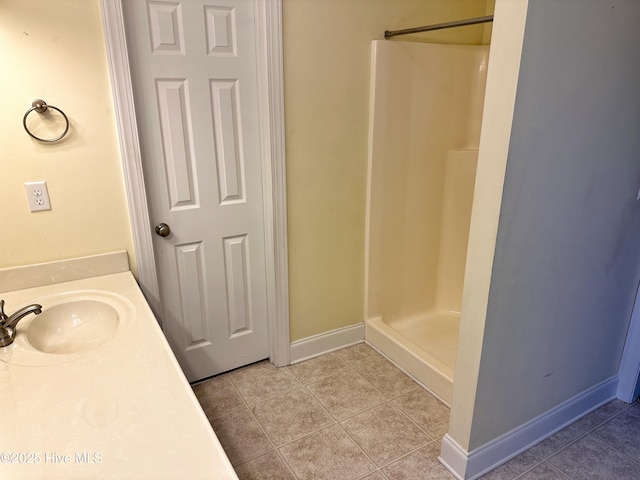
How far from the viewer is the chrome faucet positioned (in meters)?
1.23

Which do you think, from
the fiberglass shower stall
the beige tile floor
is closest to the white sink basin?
the beige tile floor

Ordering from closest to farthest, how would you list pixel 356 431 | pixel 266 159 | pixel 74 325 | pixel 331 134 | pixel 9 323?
pixel 9 323 → pixel 74 325 → pixel 356 431 → pixel 266 159 → pixel 331 134

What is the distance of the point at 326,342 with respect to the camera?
250 centimetres

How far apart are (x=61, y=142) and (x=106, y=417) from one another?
1117 millimetres

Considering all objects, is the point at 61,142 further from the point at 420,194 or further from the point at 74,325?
the point at 420,194

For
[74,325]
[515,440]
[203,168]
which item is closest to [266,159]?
[203,168]

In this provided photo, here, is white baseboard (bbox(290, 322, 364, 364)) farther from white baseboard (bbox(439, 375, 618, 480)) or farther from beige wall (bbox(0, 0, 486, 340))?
white baseboard (bbox(439, 375, 618, 480))

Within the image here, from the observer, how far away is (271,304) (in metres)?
2.28

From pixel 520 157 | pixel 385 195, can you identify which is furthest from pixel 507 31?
pixel 385 195

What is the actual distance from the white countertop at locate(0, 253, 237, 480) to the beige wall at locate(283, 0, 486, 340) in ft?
3.70

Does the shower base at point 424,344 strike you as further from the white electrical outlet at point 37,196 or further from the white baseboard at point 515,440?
the white electrical outlet at point 37,196

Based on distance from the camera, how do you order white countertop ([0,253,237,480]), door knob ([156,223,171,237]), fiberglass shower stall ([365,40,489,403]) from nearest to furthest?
1. white countertop ([0,253,237,480])
2. door knob ([156,223,171,237])
3. fiberglass shower stall ([365,40,489,403])

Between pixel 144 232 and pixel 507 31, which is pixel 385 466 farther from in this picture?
pixel 507 31

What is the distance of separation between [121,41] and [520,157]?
1491 millimetres
